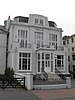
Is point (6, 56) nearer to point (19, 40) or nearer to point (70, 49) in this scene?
point (19, 40)

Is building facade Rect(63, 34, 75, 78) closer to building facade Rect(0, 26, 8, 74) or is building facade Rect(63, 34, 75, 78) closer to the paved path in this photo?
building facade Rect(0, 26, 8, 74)

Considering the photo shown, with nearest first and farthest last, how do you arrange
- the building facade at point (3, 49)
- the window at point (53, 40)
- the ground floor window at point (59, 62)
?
1. the ground floor window at point (59, 62)
2. the building facade at point (3, 49)
3. the window at point (53, 40)

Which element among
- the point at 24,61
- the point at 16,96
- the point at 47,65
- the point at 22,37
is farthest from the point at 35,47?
the point at 16,96

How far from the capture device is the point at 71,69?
42.0 meters

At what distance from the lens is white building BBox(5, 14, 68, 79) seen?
2573cm

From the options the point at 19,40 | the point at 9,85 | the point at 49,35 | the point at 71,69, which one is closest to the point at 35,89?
the point at 9,85

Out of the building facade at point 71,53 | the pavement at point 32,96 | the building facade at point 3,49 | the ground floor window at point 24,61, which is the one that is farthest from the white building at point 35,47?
the building facade at point 71,53

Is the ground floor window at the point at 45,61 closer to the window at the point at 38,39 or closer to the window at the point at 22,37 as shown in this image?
the window at the point at 38,39

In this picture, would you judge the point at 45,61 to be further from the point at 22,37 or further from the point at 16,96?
the point at 16,96

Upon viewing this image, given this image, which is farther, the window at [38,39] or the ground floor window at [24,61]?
the window at [38,39]

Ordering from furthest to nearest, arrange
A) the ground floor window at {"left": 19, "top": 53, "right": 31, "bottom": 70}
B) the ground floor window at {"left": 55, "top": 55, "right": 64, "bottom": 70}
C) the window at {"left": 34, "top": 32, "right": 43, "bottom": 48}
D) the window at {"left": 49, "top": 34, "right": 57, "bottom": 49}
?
the window at {"left": 49, "top": 34, "right": 57, "bottom": 49}
the window at {"left": 34, "top": 32, "right": 43, "bottom": 48}
the ground floor window at {"left": 55, "top": 55, "right": 64, "bottom": 70}
the ground floor window at {"left": 19, "top": 53, "right": 31, "bottom": 70}

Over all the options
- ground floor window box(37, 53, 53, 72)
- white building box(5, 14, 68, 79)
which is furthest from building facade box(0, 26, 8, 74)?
ground floor window box(37, 53, 53, 72)

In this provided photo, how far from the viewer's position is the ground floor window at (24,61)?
2569 centimetres

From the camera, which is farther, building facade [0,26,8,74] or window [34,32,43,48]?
building facade [0,26,8,74]
